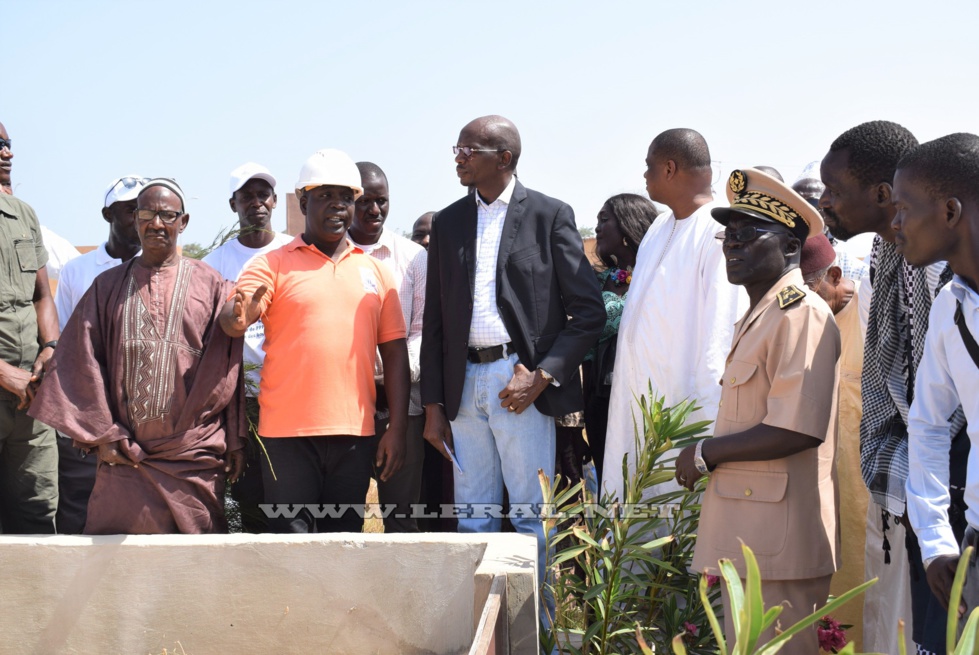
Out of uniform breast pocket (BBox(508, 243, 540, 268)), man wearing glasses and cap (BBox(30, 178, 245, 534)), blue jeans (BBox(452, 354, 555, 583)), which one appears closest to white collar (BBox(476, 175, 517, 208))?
uniform breast pocket (BBox(508, 243, 540, 268))

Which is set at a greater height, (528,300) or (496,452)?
(528,300)

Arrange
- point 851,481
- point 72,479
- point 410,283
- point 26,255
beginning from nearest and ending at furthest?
point 851,481
point 26,255
point 410,283
point 72,479

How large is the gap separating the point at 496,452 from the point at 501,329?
586mm

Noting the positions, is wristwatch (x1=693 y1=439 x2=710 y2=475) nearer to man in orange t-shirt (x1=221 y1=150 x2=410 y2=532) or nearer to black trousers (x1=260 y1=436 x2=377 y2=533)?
man in orange t-shirt (x1=221 y1=150 x2=410 y2=532)

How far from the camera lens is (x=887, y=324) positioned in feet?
10.7

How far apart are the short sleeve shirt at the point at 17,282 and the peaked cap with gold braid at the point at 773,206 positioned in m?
3.51

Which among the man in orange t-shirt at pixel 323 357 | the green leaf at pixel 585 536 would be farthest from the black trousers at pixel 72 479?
the green leaf at pixel 585 536

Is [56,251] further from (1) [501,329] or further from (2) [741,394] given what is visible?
(2) [741,394]

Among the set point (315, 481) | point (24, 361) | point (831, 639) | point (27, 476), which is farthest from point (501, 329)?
point (27, 476)

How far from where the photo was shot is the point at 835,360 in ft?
10.2

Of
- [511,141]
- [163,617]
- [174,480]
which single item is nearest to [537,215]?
[511,141]

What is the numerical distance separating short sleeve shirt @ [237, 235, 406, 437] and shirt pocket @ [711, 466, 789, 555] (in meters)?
1.87

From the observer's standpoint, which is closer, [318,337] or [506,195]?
[318,337]

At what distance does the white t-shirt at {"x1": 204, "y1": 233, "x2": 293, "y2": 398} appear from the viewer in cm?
508
